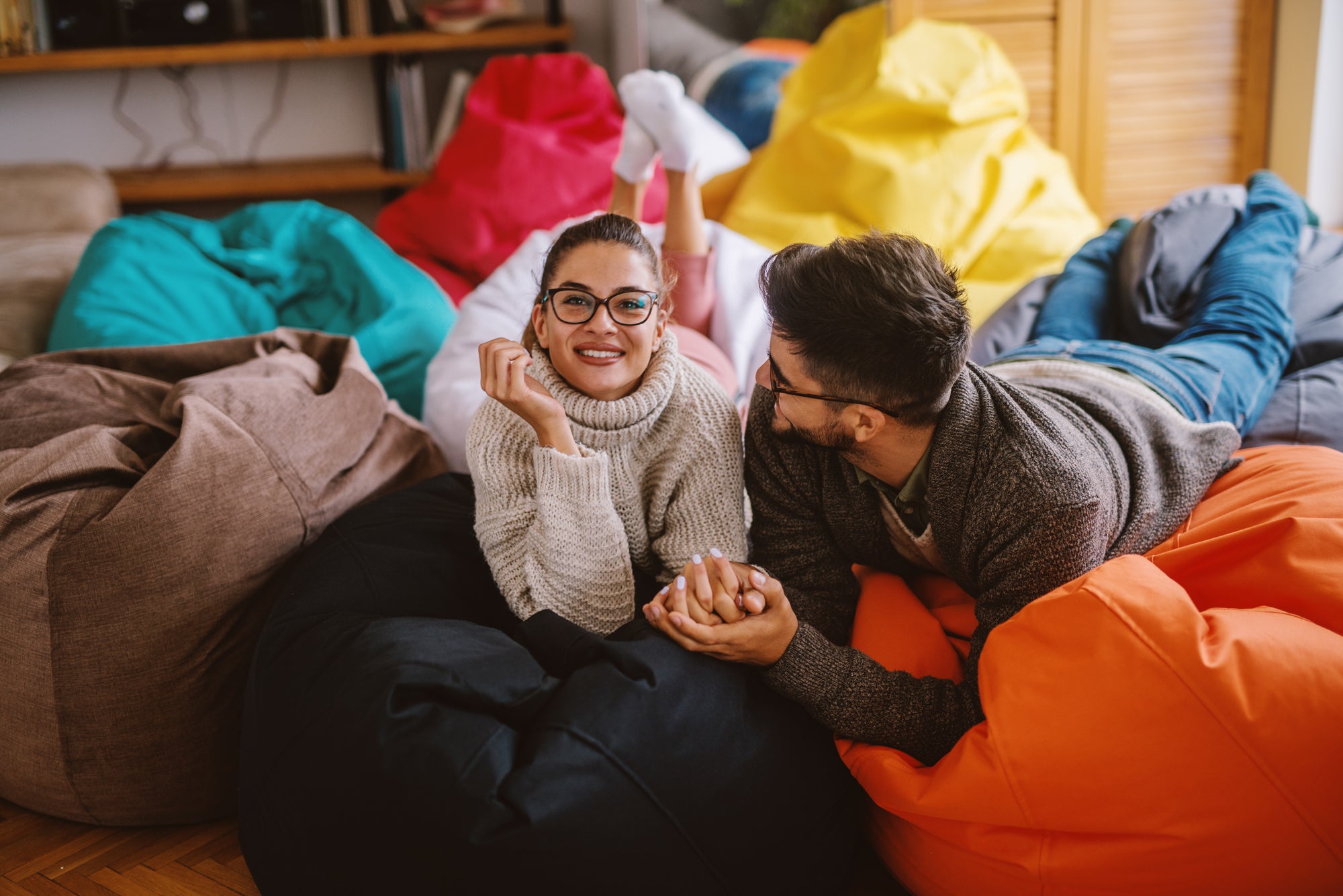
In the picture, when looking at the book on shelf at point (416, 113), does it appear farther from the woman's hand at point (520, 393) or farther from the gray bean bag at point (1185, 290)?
the woman's hand at point (520, 393)

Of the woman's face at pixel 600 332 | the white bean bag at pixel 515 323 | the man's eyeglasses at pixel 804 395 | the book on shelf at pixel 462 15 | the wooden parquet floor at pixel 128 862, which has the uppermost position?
the book on shelf at pixel 462 15

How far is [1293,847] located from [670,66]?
2707 millimetres

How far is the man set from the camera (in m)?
1.02

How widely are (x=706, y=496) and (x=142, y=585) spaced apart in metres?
0.66

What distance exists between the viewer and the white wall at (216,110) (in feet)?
10.5

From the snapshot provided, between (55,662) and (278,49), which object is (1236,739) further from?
(278,49)

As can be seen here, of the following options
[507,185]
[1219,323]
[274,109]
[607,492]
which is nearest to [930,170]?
[1219,323]

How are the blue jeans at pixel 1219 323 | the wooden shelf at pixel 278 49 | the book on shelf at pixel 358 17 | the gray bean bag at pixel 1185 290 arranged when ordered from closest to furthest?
the blue jeans at pixel 1219 323, the gray bean bag at pixel 1185 290, the wooden shelf at pixel 278 49, the book on shelf at pixel 358 17

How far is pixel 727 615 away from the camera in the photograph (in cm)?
106

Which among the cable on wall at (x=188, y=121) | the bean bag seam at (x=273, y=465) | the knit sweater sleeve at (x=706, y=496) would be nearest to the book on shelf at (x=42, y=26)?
the cable on wall at (x=188, y=121)

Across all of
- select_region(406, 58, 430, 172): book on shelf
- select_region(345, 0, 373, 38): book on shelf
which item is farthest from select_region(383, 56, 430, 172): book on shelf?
select_region(345, 0, 373, 38): book on shelf

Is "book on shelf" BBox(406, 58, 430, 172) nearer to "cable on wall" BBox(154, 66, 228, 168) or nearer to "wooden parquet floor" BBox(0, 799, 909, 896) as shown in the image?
"cable on wall" BBox(154, 66, 228, 168)

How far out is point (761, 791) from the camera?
100 cm

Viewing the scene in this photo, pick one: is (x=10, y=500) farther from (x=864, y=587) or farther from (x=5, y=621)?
(x=864, y=587)
